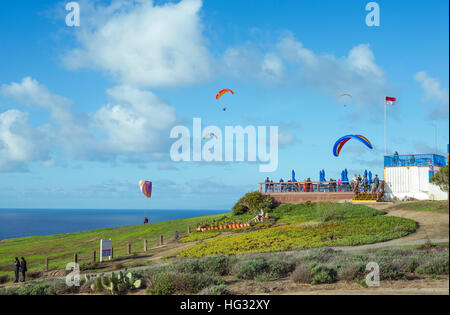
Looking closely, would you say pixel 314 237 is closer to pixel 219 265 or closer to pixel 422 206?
pixel 219 265

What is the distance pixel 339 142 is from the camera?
42.6m

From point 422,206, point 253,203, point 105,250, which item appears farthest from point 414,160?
point 105,250

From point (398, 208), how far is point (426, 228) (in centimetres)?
885

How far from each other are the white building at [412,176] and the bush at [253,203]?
11436 millimetres

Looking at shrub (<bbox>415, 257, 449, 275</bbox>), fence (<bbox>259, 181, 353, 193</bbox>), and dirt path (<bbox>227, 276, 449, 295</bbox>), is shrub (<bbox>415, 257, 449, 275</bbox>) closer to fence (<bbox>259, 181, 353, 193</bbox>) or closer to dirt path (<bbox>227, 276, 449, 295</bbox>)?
dirt path (<bbox>227, 276, 449, 295</bbox>)

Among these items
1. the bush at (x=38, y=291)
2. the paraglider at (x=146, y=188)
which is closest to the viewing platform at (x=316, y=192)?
the paraglider at (x=146, y=188)

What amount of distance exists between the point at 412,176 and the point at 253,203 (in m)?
15.2

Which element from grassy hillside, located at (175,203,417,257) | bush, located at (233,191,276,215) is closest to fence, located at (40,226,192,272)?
grassy hillside, located at (175,203,417,257)

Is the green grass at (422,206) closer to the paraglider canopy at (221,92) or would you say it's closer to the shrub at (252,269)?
the paraglider canopy at (221,92)
